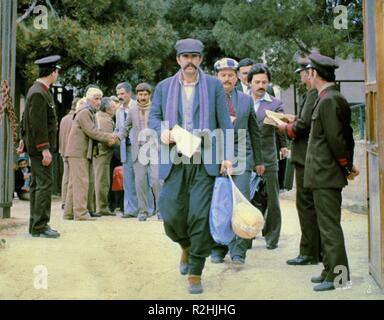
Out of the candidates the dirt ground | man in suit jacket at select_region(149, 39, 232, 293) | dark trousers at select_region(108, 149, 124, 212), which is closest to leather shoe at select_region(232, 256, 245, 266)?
the dirt ground

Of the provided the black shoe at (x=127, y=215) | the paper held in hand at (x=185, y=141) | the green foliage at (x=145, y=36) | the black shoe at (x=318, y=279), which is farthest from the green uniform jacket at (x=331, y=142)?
the green foliage at (x=145, y=36)

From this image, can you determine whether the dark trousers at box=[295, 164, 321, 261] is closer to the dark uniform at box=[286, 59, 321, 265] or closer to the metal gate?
the dark uniform at box=[286, 59, 321, 265]

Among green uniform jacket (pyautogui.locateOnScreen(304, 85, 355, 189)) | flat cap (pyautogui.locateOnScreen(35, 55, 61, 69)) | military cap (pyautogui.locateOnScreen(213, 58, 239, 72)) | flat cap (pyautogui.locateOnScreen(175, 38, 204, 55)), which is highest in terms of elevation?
flat cap (pyautogui.locateOnScreen(35, 55, 61, 69))

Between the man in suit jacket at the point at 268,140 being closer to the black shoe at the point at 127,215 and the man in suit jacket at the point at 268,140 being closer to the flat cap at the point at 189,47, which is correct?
the flat cap at the point at 189,47

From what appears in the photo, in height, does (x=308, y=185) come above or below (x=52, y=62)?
below

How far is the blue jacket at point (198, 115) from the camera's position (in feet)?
18.5

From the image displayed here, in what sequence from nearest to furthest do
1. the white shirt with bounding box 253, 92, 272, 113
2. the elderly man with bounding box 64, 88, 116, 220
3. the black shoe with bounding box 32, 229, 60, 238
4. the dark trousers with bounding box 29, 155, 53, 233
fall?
the white shirt with bounding box 253, 92, 272, 113
the dark trousers with bounding box 29, 155, 53, 233
the black shoe with bounding box 32, 229, 60, 238
the elderly man with bounding box 64, 88, 116, 220

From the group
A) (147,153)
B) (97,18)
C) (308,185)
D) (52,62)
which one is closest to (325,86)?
(308,185)

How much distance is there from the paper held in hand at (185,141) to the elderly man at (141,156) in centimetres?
473

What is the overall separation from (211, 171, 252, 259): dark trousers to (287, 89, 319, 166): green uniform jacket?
516mm

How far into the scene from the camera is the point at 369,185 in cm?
604

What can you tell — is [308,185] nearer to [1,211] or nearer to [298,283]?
[298,283]

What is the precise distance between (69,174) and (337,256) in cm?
571

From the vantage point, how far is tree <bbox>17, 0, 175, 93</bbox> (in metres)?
13.2
